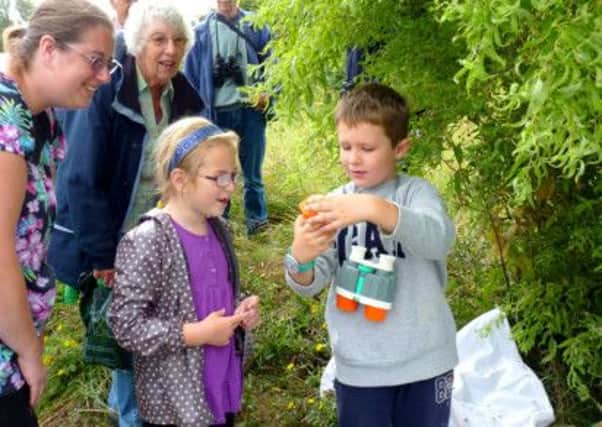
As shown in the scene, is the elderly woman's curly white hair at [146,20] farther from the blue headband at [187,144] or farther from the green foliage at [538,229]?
the green foliage at [538,229]

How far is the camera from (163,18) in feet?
7.98

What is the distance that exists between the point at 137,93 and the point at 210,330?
3.12 ft

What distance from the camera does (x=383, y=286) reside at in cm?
177

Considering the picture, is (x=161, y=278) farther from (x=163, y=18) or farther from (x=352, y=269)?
(x=163, y=18)

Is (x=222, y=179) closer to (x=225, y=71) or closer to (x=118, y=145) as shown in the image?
(x=118, y=145)

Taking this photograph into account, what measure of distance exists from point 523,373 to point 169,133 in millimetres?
1721

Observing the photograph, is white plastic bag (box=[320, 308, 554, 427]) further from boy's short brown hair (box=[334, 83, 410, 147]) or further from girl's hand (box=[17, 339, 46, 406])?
girl's hand (box=[17, 339, 46, 406])

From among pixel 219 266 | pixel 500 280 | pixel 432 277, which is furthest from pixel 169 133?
pixel 500 280

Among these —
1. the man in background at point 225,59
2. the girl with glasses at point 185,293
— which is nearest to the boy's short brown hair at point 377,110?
the girl with glasses at point 185,293

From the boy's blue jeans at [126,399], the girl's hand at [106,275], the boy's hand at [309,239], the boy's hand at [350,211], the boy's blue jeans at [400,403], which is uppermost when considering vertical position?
the boy's hand at [350,211]

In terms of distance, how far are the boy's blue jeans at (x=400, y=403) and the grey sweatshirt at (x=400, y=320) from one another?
52mm

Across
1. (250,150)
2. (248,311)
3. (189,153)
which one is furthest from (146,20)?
(250,150)

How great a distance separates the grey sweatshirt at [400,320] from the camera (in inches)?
72.9

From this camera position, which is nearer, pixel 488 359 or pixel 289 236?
pixel 488 359
